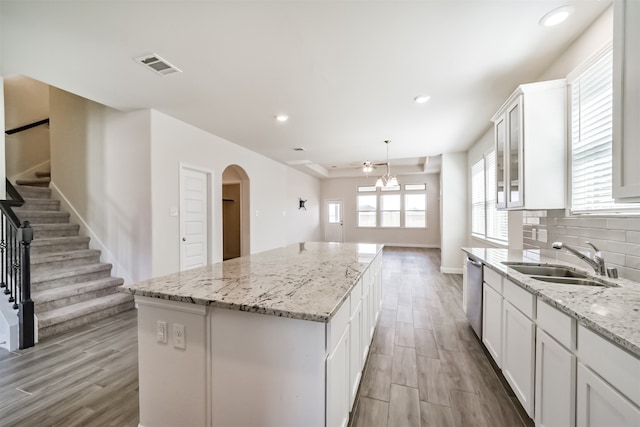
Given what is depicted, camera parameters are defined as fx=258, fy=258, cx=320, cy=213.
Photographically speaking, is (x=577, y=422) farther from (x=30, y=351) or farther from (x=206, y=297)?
(x=30, y=351)

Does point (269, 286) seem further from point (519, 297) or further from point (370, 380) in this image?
point (519, 297)

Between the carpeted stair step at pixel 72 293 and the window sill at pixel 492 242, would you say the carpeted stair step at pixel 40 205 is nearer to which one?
the carpeted stair step at pixel 72 293

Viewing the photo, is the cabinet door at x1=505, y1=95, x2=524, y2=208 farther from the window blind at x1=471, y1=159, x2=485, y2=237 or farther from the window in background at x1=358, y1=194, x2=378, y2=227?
the window in background at x1=358, y1=194, x2=378, y2=227

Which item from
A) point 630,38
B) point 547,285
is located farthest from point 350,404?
point 630,38

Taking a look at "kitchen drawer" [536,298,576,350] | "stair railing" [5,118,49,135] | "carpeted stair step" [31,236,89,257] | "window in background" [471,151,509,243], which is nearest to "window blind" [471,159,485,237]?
"window in background" [471,151,509,243]

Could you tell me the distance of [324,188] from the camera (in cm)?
1083

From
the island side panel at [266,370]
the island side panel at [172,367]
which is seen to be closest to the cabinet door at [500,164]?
the island side panel at [266,370]

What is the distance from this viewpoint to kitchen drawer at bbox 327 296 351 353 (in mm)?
1172

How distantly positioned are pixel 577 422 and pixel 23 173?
776 cm

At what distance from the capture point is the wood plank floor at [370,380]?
5.43ft

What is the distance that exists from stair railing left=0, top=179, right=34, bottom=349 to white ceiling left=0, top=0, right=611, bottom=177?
60.1 inches

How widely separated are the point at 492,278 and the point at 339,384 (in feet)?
5.29

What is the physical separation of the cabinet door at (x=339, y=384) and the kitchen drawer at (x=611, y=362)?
3.38 ft

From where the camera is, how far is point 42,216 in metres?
3.69
